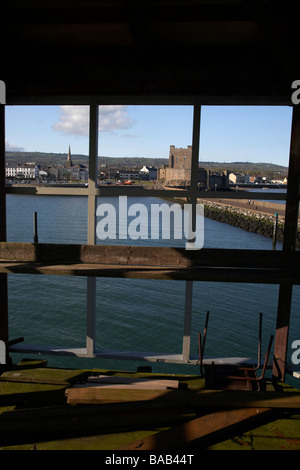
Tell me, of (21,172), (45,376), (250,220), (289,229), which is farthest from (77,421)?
(21,172)

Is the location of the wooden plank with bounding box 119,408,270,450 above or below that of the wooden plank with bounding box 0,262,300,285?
below

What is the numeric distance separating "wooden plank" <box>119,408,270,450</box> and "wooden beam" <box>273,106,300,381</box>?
3.61 ft

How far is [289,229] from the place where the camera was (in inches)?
166

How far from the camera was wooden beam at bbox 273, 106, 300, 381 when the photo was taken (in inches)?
163

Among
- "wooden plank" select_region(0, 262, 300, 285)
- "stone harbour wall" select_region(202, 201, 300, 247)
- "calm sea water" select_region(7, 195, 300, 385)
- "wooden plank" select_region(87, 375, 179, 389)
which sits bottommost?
"calm sea water" select_region(7, 195, 300, 385)

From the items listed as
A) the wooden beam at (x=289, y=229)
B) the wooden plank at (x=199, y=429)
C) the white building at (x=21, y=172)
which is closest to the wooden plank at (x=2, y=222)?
the wooden plank at (x=199, y=429)

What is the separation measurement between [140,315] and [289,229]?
873cm

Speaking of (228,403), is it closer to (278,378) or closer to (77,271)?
(278,378)

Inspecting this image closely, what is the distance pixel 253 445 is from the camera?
3.04 metres

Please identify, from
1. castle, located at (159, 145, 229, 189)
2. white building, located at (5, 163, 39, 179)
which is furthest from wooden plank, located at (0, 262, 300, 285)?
white building, located at (5, 163, 39, 179)

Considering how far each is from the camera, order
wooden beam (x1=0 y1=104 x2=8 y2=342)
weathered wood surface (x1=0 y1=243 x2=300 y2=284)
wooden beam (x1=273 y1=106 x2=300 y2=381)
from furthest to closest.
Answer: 1. wooden beam (x1=0 y1=104 x2=8 y2=342)
2. wooden beam (x1=273 y1=106 x2=300 y2=381)
3. weathered wood surface (x1=0 y1=243 x2=300 y2=284)

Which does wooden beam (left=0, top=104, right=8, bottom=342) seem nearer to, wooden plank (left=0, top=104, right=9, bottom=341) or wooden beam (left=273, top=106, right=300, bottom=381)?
wooden plank (left=0, top=104, right=9, bottom=341)
